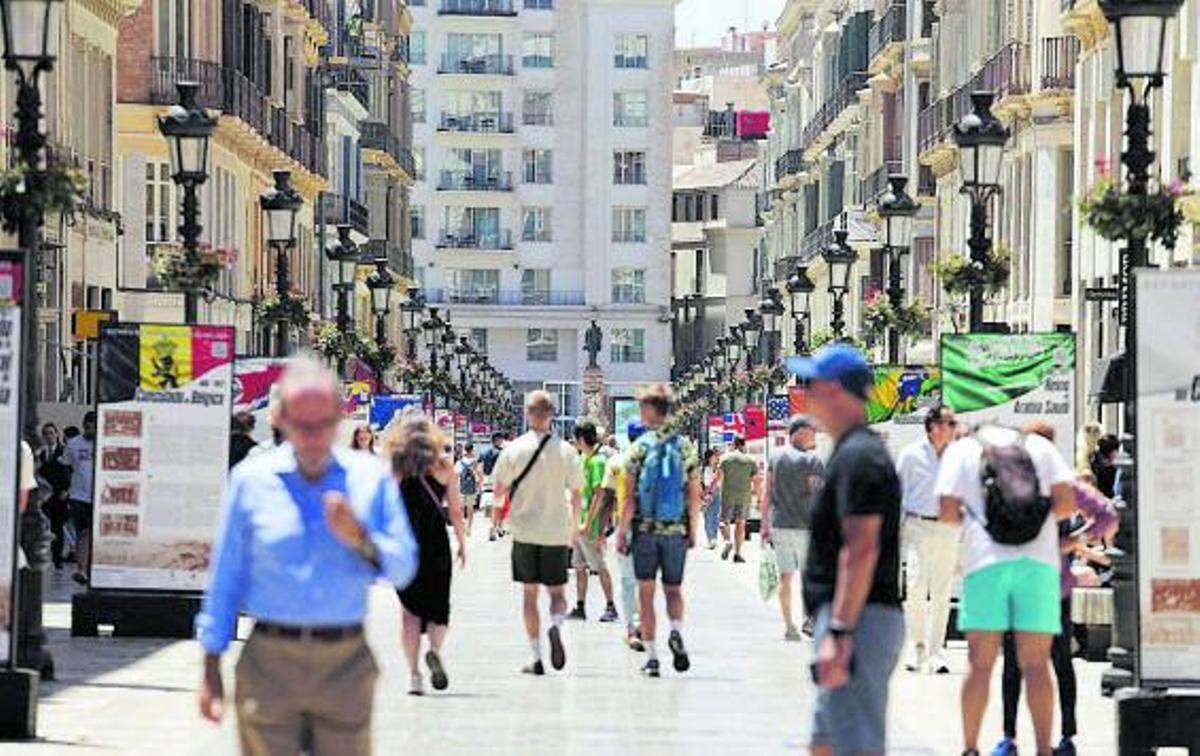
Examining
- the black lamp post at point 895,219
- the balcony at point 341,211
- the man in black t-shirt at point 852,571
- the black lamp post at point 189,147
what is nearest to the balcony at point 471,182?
the balcony at point 341,211

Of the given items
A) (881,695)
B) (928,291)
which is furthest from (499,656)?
(928,291)

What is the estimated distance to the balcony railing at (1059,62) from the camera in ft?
186

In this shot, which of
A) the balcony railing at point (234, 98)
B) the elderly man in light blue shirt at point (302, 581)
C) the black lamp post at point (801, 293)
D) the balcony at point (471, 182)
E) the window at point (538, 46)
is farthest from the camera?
the window at point (538, 46)

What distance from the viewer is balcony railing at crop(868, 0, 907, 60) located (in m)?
81.8

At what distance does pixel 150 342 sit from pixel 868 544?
13523mm

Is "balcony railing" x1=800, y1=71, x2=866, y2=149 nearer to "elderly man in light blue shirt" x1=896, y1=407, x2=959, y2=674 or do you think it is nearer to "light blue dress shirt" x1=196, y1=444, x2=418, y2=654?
"elderly man in light blue shirt" x1=896, y1=407, x2=959, y2=674

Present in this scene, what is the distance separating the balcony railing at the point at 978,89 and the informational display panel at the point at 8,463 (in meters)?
42.4

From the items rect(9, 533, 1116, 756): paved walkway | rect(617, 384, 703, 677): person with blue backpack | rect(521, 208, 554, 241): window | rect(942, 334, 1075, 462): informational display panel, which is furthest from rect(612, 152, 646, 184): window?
rect(617, 384, 703, 677): person with blue backpack

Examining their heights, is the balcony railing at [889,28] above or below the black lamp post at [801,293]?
above

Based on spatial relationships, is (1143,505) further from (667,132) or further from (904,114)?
(667,132)

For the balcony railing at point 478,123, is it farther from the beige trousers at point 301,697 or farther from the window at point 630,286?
the beige trousers at point 301,697

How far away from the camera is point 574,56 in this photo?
151375mm

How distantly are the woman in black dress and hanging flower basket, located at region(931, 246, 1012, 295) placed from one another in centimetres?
1088

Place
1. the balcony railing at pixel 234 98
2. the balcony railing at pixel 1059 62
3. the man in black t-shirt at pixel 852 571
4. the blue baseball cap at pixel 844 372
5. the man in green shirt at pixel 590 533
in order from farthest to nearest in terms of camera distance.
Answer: the balcony railing at pixel 234 98
the balcony railing at pixel 1059 62
the man in green shirt at pixel 590 533
the blue baseball cap at pixel 844 372
the man in black t-shirt at pixel 852 571
